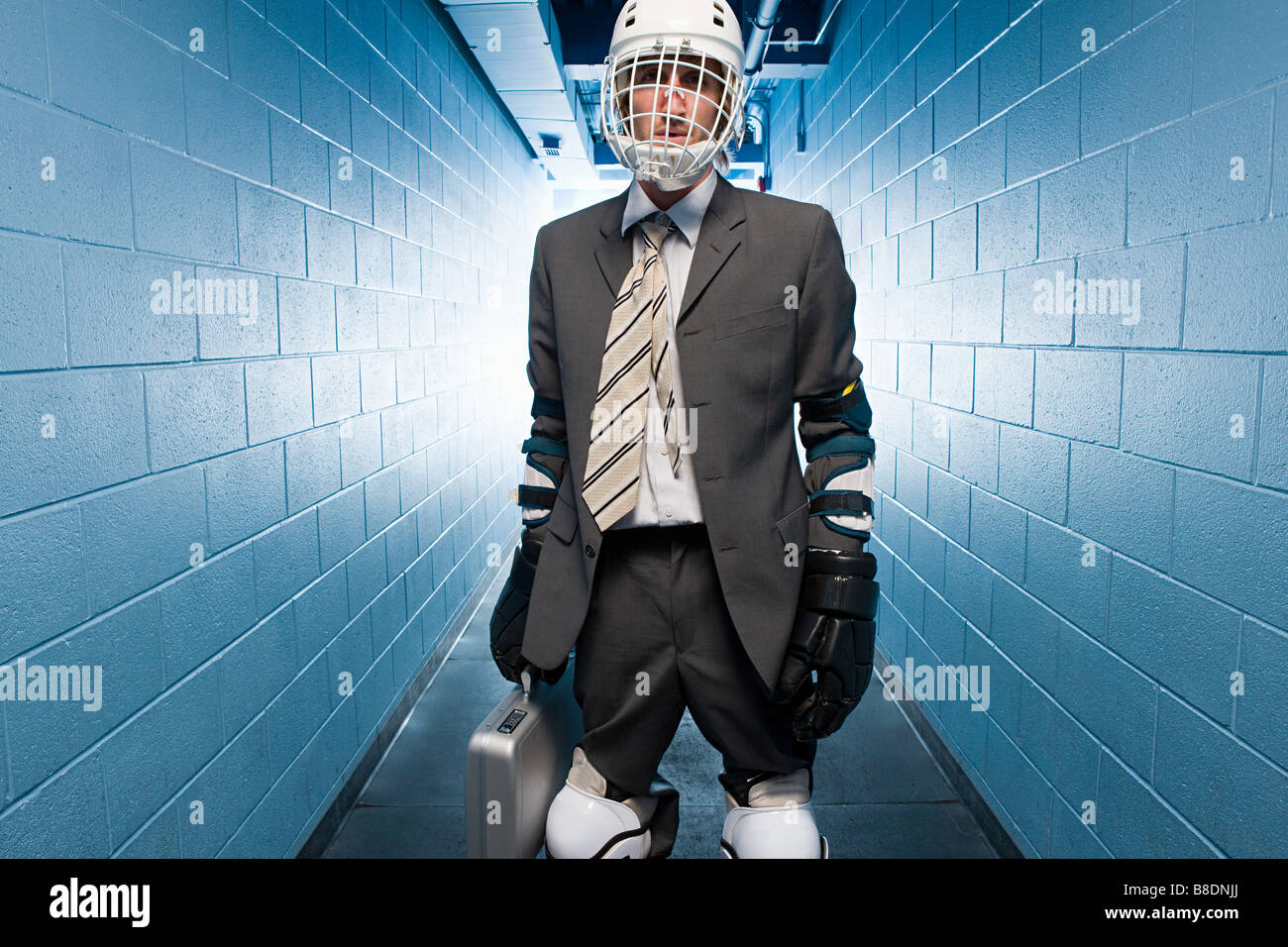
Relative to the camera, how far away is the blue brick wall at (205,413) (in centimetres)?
125

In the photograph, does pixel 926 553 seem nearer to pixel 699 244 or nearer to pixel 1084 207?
pixel 1084 207

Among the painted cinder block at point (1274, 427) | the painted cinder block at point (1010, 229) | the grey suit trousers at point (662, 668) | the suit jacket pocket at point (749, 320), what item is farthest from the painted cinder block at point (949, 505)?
the suit jacket pocket at point (749, 320)

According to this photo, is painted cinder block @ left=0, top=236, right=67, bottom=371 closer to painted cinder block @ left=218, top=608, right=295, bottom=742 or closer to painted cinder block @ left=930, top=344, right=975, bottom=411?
painted cinder block @ left=218, top=608, right=295, bottom=742

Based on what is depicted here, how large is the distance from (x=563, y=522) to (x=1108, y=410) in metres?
1.12

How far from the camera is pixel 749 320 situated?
1.32 meters

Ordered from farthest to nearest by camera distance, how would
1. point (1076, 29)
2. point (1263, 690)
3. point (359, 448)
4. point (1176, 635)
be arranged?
point (359, 448) → point (1076, 29) → point (1176, 635) → point (1263, 690)

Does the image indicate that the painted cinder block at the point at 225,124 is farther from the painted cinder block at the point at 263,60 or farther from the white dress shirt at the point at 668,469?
the white dress shirt at the point at 668,469

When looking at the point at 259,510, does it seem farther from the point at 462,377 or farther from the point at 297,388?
the point at 462,377

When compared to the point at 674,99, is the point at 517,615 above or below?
below

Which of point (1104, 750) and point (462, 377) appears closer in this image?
point (1104, 750)

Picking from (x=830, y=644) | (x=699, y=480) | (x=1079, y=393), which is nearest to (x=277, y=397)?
→ (x=699, y=480)

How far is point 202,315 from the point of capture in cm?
170

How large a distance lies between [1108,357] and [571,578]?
3.81 ft

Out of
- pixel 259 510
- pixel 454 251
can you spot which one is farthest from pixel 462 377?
pixel 259 510
